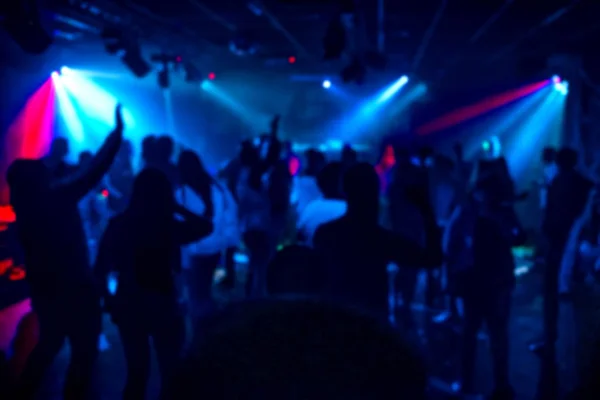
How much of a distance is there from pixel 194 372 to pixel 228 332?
0.09 meters

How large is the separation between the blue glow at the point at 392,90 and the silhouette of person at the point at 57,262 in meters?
14.7

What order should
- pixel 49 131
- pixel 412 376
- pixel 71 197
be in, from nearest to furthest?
pixel 412 376 < pixel 71 197 < pixel 49 131

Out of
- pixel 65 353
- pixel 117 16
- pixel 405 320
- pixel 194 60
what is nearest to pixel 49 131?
pixel 194 60

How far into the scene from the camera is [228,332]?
0.92m

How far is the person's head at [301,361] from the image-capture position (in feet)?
2.93

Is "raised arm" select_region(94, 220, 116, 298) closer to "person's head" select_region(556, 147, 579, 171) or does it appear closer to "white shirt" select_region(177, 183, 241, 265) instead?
"white shirt" select_region(177, 183, 241, 265)

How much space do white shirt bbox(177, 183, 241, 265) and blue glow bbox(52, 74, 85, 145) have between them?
10.8 metres

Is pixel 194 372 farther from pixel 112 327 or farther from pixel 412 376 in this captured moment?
pixel 112 327

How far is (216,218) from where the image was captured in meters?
4.27

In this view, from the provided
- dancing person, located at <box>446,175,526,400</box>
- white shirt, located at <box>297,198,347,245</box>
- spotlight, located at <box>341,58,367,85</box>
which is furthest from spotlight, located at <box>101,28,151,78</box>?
dancing person, located at <box>446,175,526,400</box>

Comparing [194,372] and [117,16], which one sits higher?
[117,16]

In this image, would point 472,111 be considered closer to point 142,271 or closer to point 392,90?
point 392,90

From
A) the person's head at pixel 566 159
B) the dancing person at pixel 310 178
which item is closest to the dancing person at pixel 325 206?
the dancing person at pixel 310 178

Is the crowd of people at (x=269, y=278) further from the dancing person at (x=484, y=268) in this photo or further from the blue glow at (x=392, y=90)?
the blue glow at (x=392, y=90)
